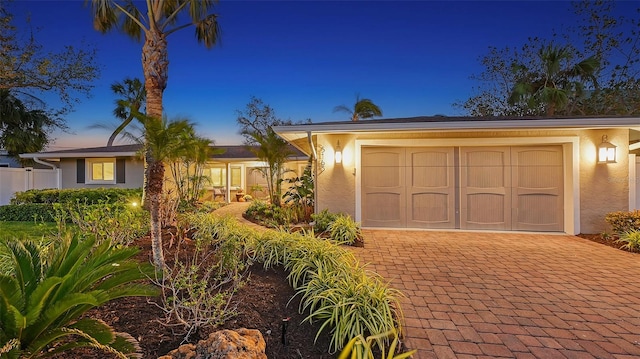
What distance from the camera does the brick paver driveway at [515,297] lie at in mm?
2582

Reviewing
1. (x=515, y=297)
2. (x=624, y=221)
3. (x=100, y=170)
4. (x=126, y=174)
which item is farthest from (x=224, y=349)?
(x=100, y=170)

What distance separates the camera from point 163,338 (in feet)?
7.88

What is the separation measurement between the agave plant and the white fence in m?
13.8

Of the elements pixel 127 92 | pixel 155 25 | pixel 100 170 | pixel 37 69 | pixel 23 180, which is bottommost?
pixel 23 180

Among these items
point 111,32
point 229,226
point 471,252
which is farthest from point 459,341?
point 111,32

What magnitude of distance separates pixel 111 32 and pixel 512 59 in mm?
19311

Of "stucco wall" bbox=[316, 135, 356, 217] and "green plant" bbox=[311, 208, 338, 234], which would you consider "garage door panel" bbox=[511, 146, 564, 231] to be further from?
"green plant" bbox=[311, 208, 338, 234]

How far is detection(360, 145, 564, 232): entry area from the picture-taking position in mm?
7391

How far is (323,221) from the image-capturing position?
6.96m

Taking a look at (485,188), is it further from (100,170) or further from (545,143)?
(100,170)

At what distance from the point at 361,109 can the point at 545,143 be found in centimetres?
1290

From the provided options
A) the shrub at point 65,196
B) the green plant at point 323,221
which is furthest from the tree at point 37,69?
the green plant at point 323,221

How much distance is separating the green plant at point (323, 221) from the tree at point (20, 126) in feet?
54.2

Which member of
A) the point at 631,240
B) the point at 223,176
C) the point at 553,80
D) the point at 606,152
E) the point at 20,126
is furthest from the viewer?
the point at 223,176
